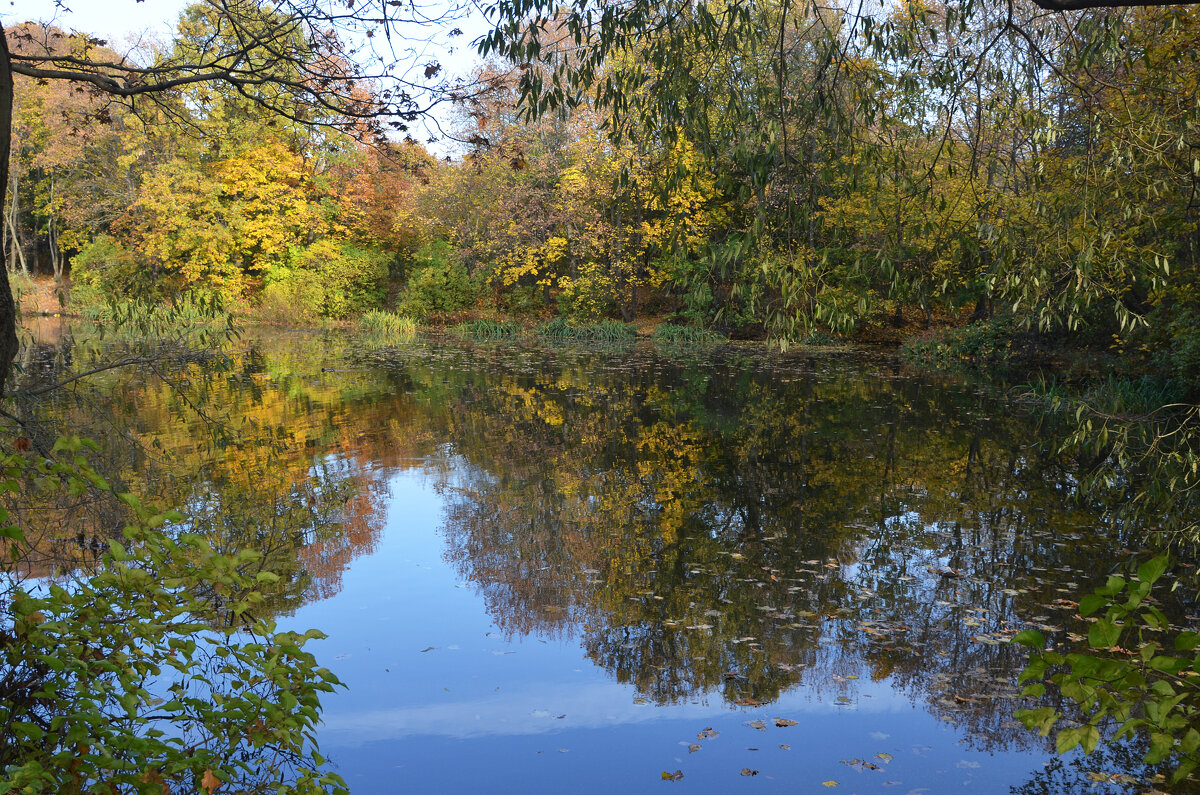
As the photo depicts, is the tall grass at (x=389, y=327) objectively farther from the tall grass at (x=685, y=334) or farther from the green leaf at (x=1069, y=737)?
the green leaf at (x=1069, y=737)

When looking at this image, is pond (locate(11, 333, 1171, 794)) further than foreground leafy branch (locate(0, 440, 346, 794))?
Yes

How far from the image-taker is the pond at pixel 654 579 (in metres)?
4.59

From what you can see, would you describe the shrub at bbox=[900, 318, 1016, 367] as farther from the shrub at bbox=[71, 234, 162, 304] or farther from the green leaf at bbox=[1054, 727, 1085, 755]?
the shrub at bbox=[71, 234, 162, 304]

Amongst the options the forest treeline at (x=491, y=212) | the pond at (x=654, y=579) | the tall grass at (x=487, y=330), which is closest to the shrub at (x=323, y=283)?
the forest treeline at (x=491, y=212)

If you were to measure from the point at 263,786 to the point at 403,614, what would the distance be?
2.83m

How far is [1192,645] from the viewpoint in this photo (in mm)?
1897

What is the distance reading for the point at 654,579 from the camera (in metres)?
6.88

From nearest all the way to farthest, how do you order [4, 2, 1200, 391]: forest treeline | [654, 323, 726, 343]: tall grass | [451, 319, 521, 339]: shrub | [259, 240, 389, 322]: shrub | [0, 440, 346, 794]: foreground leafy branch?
[0, 440, 346, 794]: foreground leafy branch → [4, 2, 1200, 391]: forest treeline → [654, 323, 726, 343]: tall grass → [451, 319, 521, 339]: shrub → [259, 240, 389, 322]: shrub

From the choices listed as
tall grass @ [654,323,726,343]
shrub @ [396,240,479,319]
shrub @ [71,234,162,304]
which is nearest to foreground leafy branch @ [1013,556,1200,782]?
tall grass @ [654,323,726,343]

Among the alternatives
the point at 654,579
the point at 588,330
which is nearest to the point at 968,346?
the point at 588,330

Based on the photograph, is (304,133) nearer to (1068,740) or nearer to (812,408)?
(812,408)

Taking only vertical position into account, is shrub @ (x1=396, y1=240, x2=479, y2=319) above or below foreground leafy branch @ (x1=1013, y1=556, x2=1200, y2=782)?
above

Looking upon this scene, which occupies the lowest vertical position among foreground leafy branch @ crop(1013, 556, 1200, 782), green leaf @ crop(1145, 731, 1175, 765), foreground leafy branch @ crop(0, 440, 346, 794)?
foreground leafy branch @ crop(0, 440, 346, 794)

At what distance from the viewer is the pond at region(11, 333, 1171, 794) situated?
15.0 ft
